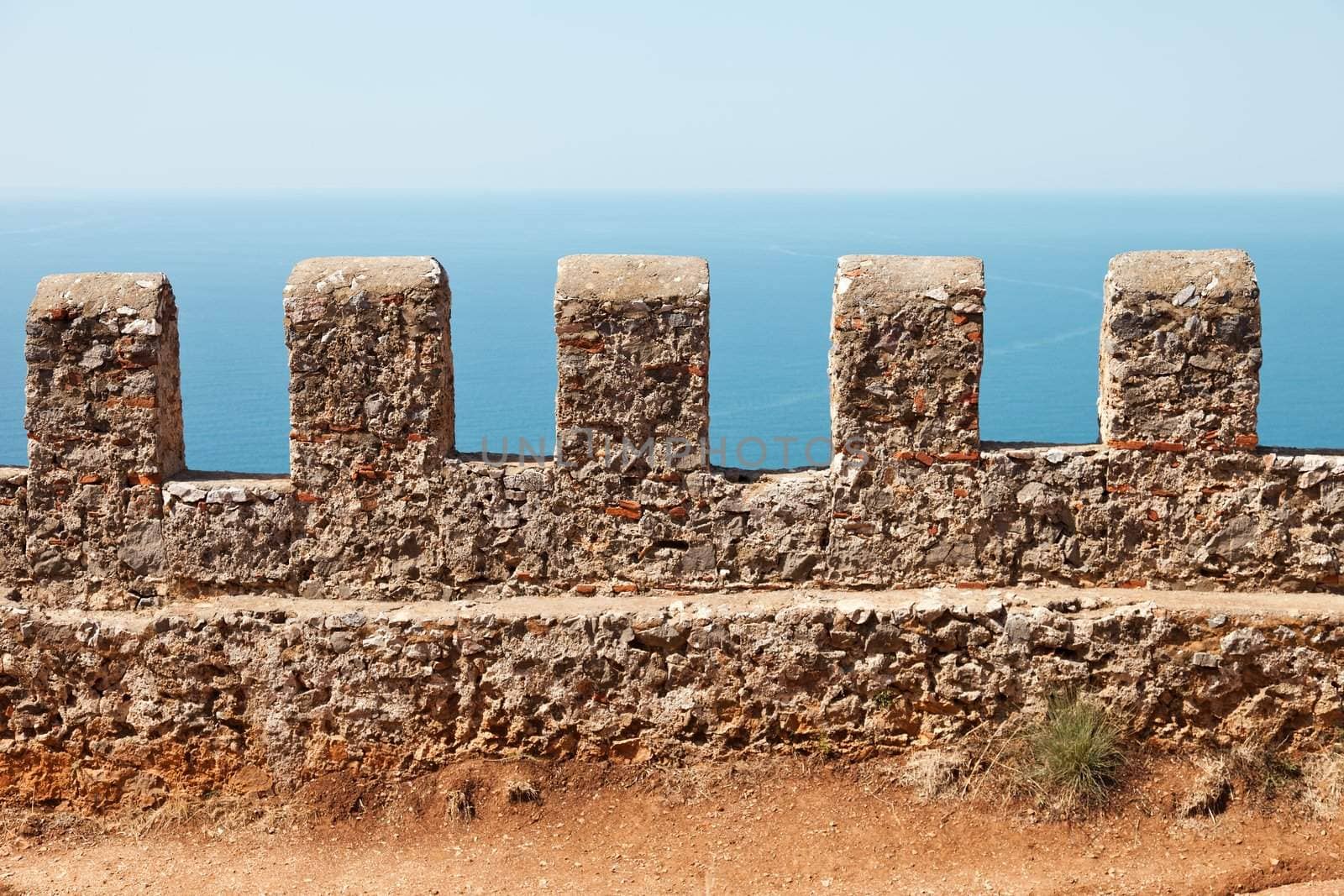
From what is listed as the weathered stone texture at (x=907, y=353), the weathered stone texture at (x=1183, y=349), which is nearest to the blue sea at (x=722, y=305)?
the weathered stone texture at (x=907, y=353)

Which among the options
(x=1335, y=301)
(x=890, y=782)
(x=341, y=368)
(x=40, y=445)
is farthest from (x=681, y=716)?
(x=1335, y=301)

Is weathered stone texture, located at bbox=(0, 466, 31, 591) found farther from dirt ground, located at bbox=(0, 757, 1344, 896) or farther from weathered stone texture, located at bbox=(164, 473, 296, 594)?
dirt ground, located at bbox=(0, 757, 1344, 896)

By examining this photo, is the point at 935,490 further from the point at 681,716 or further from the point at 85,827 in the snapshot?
the point at 85,827

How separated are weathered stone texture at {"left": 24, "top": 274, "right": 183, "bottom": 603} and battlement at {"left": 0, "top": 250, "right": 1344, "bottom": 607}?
12 millimetres

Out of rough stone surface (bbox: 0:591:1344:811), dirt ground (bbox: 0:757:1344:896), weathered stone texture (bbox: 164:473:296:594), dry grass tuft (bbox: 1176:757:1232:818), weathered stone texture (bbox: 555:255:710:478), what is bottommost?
dirt ground (bbox: 0:757:1344:896)

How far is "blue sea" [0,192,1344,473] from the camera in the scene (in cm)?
1981

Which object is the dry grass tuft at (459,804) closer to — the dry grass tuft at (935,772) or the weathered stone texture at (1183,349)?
the dry grass tuft at (935,772)

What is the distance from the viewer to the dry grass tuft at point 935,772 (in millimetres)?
6832

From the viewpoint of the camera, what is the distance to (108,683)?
23.3 feet

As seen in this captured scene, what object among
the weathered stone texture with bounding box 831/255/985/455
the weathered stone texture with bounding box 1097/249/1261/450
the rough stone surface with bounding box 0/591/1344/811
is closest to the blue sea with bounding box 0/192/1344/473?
the weathered stone texture with bounding box 831/255/985/455

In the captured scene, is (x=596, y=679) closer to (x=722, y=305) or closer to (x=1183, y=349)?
(x=1183, y=349)

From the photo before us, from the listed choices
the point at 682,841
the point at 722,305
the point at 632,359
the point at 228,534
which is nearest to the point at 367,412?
the point at 228,534

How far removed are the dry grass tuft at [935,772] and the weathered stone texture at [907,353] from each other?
1414 mm

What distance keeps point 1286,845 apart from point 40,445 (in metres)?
5.97
